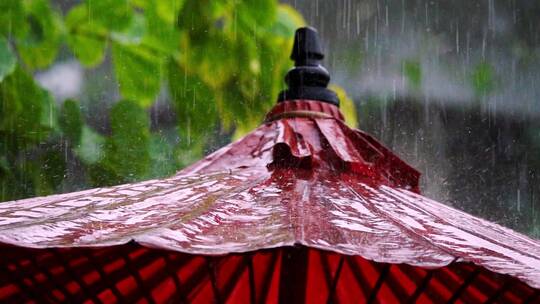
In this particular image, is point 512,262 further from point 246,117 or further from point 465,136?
point 465,136

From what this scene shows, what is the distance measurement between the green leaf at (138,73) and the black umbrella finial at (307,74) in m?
1.27

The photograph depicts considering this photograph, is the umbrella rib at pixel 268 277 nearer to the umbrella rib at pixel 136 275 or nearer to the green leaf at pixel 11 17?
the umbrella rib at pixel 136 275

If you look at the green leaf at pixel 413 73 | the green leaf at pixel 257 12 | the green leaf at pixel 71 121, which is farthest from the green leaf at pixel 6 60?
the green leaf at pixel 413 73

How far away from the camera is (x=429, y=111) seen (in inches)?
299

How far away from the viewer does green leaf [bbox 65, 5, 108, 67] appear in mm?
3027

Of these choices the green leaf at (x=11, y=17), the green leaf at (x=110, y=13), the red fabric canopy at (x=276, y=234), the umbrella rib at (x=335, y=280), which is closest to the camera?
the red fabric canopy at (x=276, y=234)

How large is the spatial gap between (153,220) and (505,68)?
279 inches

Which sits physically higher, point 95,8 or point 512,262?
point 95,8

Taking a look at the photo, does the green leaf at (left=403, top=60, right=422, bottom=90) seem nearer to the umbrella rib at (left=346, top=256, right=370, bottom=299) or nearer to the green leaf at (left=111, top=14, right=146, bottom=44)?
the green leaf at (left=111, top=14, right=146, bottom=44)

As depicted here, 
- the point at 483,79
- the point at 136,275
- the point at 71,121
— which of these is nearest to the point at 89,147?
the point at 71,121

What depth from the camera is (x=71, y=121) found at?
117 inches

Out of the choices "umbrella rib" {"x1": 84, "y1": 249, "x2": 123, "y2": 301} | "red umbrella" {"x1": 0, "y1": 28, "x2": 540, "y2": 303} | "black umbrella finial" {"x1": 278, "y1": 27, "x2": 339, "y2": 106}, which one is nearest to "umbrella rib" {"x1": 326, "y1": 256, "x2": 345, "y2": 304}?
"red umbrella" {"x1": 0, "y1": 28, "x2": 540, "y2": 303}

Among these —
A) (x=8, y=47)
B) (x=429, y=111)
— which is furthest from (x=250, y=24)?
(x=429, y=111)

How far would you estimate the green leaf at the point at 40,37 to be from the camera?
9.37ft
